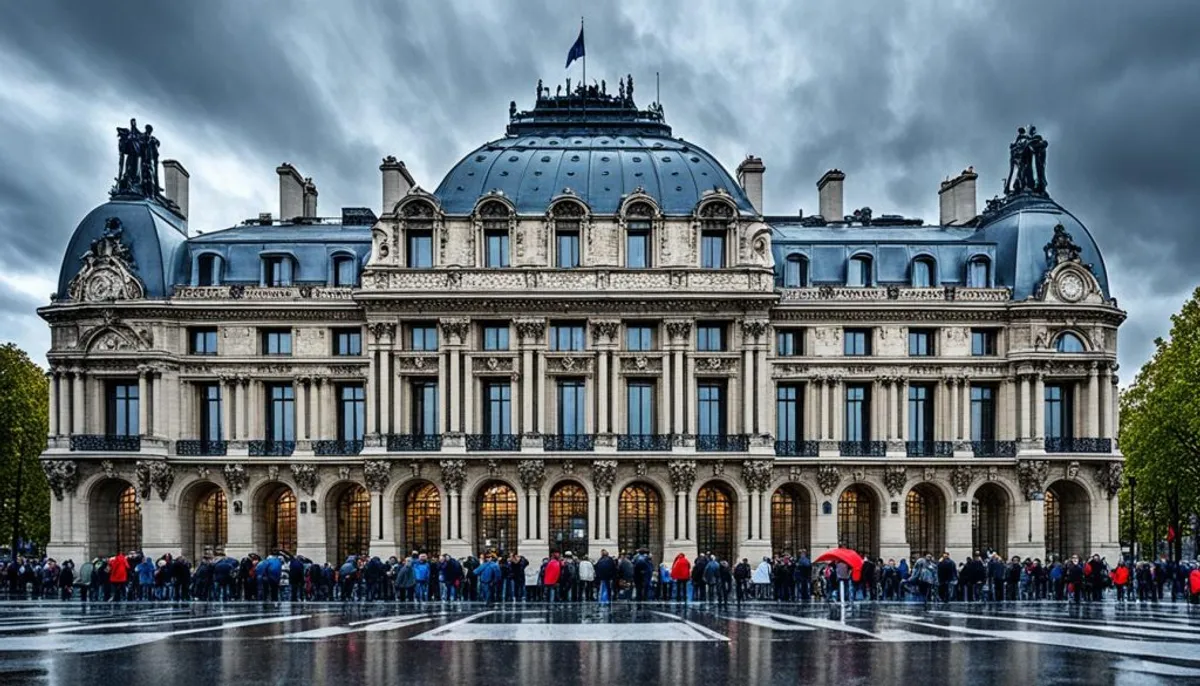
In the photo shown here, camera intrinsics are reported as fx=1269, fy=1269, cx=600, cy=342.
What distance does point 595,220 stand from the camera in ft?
188

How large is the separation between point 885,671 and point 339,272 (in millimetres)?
45713

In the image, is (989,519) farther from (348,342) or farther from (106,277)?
(106,277)

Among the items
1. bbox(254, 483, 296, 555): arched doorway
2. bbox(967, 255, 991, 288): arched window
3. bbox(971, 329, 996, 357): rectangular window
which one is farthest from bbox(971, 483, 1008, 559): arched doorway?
bbox(254, 483, 296, 555): arched doorway

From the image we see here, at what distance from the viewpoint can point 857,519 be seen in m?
59.8

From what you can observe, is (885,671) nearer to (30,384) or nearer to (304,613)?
(304,613)

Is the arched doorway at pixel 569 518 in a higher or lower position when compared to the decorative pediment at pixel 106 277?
lower

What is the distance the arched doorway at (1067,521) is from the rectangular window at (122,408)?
1640 inches

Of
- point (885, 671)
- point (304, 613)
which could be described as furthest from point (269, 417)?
point (885, 671)

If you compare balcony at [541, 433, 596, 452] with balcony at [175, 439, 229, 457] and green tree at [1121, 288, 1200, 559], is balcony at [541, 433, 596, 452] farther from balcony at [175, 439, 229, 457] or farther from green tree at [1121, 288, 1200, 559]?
green tree at [1121, 288, 1200, 559]

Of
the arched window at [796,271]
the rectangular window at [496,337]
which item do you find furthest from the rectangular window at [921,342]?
the rectangular window at [496,337]

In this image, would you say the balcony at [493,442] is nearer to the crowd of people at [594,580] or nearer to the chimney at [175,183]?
the crowd of people at [594,580]

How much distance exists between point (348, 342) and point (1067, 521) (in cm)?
3457

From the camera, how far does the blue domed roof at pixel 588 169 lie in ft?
192

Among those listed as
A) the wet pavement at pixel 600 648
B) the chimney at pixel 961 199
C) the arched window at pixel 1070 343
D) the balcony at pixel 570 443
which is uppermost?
the chimney at pixel 961 199
